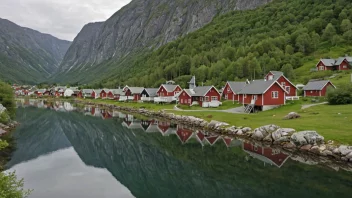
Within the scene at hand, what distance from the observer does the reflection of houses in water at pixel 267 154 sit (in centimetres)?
3049

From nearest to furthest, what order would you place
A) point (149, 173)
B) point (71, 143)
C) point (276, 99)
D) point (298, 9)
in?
point (149, 173) → point (71, 143) → point (276, 99) → point (298, 9)

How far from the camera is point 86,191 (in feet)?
82.3

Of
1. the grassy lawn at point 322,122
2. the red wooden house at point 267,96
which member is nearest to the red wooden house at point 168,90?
the red wooden house at point 267,96

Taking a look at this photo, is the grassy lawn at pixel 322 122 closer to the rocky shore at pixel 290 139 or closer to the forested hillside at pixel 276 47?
the rocky shore at pixel 290 139

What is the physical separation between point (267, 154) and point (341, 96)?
28.2m

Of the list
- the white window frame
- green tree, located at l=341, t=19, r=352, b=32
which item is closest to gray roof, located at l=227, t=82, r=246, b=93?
the white window frame

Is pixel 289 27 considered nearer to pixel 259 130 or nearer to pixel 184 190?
pixel 259 130

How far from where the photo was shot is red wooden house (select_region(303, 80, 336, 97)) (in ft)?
223

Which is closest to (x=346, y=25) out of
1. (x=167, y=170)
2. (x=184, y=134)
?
(x=184, y=134)

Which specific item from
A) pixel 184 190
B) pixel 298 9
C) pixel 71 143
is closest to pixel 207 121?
pixel 71 143

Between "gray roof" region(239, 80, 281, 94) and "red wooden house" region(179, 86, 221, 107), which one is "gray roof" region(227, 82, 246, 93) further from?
"gray roof" region(239, 80, 281, 94)

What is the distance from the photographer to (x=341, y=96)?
53.3m

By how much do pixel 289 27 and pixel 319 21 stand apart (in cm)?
1583

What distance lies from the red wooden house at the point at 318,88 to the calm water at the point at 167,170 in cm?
3498
